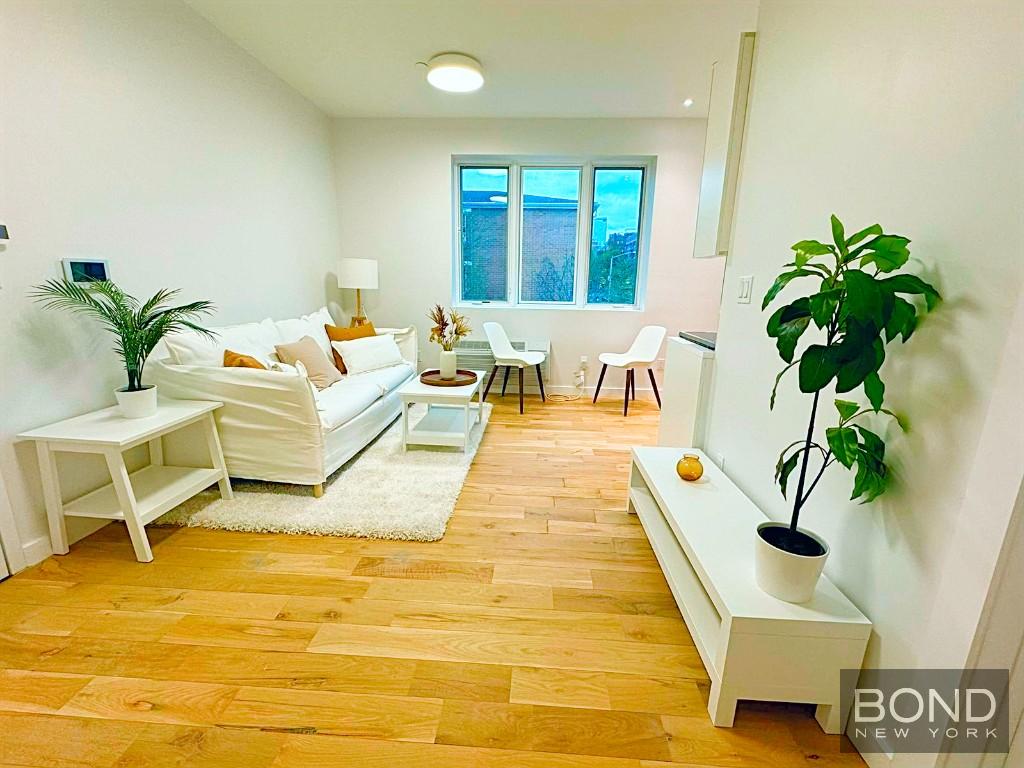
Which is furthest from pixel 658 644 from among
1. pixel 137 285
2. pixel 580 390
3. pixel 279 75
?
pixel 279 75

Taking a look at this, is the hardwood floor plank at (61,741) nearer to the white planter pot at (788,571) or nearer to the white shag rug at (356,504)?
the white shag rug at (356,504)

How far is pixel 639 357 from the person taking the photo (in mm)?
4324

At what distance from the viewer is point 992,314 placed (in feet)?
2.92

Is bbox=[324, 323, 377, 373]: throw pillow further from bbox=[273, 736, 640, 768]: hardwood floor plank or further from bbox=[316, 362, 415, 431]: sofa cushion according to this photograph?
bbox=[273, 736, 640, 768]: hardwood floor plank

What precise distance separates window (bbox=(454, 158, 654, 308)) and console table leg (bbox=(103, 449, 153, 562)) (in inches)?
137

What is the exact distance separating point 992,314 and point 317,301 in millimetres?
4509

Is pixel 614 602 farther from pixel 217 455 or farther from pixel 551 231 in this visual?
pixel 551 231

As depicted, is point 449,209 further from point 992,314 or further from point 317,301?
point 992,314

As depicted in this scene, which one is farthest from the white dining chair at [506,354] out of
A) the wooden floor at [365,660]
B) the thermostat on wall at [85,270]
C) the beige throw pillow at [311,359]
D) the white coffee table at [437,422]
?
the thermostat on wall at [85,270]

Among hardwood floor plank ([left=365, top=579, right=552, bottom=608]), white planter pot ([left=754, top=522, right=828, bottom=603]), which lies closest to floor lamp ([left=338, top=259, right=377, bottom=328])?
hardwood floor plank ([left=365, top=579, right=552, bottom=608])

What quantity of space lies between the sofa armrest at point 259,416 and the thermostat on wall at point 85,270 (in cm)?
49

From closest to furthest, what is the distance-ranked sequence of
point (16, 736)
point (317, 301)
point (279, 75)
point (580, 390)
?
point (16, 736) → point (279, 75) → point (317, 301) → point (580, 390)
